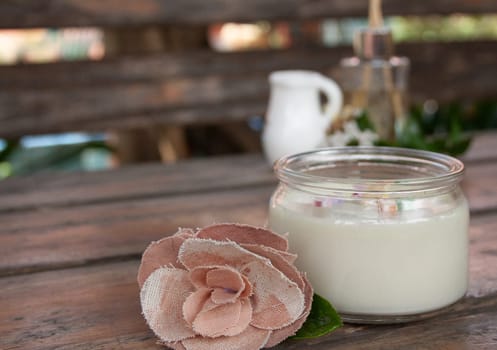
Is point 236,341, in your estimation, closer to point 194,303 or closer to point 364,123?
point 194,303

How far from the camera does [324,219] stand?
0.57 m

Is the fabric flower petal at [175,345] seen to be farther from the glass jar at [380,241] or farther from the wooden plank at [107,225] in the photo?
the wooden plank at [107,225]

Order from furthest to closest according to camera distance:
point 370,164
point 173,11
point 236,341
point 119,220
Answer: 1. point 173,11
2. point 119,220
3. point 370,164
4. point 236,341

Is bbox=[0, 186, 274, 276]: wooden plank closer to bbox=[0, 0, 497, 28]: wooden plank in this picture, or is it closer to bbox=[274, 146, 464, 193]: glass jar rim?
bbox=[274, 146, 464, 193]: glass jar rim

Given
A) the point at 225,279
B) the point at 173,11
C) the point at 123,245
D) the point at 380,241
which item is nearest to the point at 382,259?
the point at 380,241

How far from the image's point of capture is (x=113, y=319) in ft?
1.99

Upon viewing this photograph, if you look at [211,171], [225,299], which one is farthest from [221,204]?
[225,299]

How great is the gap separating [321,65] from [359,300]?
4.98ft

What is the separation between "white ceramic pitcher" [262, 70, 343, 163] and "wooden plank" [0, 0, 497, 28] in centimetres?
76

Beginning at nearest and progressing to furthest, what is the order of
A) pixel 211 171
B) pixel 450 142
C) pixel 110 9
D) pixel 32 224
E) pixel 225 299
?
pixel 225 299
pixel 32 224
pixel 450 142
pixel 211 171
pixel 110 9

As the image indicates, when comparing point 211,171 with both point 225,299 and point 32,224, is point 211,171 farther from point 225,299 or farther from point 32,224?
point 225,299

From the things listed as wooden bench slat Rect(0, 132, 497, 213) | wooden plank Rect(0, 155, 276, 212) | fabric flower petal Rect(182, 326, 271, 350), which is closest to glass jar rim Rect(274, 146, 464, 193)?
fabric flower petal Rect(182, 326, 271, 350)

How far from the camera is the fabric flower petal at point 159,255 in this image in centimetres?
57

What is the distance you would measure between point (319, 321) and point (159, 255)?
0.43 feet
